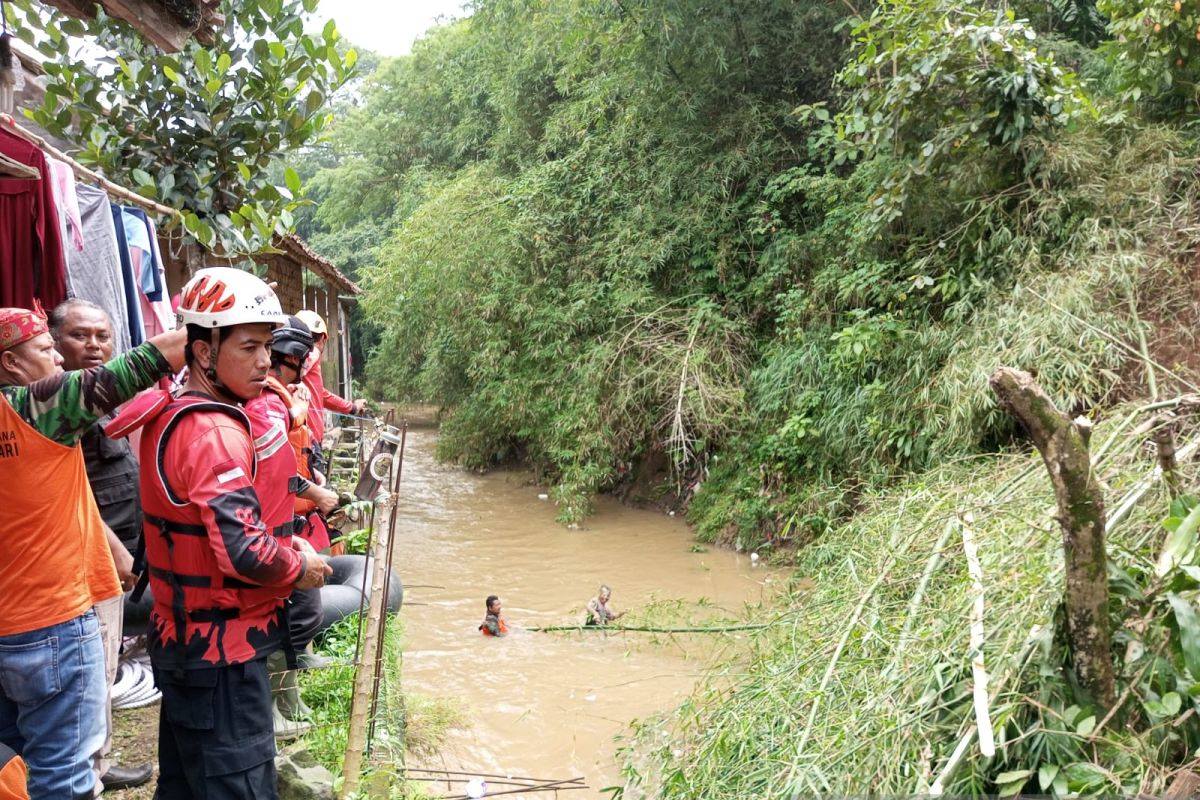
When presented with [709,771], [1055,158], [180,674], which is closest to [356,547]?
[709,771]

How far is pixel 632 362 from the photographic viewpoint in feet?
32.2

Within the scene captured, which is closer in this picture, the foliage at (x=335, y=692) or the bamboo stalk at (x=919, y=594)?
the bamboo stalk at (x=919, y=594)

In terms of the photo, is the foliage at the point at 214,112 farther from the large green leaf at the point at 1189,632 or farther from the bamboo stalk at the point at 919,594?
the large green leaf at the point at 1189,632

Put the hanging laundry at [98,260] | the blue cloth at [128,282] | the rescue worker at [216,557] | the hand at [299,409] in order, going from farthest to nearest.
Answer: the hand at [299,409] < the blue cloth at [128,282] < the hanging laundry at [98,260] < the rescue worker at [216,557]

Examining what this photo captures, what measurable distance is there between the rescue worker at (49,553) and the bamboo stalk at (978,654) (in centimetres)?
238

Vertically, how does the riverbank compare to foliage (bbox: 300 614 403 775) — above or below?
below

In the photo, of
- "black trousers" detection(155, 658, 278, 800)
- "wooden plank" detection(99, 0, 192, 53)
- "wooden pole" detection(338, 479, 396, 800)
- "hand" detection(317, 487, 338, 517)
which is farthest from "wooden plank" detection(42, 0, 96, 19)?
"black trousers" detection(155, 658, 278, 800)

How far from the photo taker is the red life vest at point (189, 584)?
6.68 feet

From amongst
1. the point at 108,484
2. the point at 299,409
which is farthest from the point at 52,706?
the point at 299,409

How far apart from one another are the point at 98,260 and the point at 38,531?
1363 millimetres

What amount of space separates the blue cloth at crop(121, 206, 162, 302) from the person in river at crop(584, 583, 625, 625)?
4319 millimetres

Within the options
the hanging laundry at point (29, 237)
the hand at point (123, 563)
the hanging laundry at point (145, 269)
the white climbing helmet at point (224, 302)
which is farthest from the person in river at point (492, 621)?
the white climbing helmet at point (224, 302)

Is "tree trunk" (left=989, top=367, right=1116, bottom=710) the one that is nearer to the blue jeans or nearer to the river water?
the blue jeans

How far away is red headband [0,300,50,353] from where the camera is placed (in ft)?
7.32
